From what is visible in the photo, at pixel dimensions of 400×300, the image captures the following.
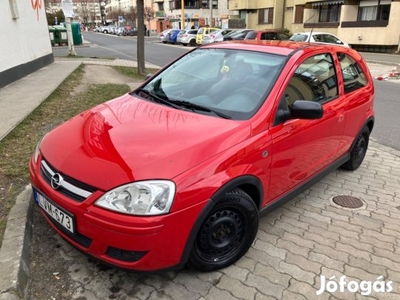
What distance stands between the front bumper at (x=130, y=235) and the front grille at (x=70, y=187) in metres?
0.03

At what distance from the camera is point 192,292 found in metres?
2.44

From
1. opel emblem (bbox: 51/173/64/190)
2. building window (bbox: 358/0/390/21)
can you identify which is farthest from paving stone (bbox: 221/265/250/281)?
building window (bbox: 358/0/390/21)

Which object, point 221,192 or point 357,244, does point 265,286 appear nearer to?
point 221,192

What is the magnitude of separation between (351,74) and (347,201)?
1450 millimetres

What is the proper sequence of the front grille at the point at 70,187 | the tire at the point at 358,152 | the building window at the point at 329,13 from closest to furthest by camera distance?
1. the front grille at the point at 70,187
2. the tire at the point at 358,152
3. the building window at the point at 329,13

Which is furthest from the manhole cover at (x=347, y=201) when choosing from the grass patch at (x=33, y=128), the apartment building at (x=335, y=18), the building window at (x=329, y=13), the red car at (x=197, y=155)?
the building window at (x=329, y=13)

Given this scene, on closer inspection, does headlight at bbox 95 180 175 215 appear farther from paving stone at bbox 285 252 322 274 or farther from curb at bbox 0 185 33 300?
paving stone at bbox 285 252 322 274

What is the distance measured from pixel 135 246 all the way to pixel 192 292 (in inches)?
24.1

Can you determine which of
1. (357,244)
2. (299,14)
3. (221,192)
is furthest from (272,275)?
(299,14)

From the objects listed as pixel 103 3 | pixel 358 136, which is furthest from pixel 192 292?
pixel 103 3

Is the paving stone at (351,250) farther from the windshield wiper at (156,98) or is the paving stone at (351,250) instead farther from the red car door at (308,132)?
the windshield wiper at (156,98)

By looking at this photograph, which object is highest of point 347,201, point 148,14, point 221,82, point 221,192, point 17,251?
point 148,14

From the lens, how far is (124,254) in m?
2.20

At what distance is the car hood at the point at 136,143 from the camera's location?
2229mm
